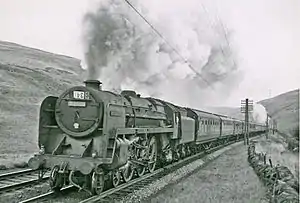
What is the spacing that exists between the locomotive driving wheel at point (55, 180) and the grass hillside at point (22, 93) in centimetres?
346

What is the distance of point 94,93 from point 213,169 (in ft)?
12.0

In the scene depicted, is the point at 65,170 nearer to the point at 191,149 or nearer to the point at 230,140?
the point at 191,149

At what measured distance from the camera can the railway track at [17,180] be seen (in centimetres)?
Result: 548

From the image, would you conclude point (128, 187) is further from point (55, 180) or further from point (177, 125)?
point (177, 125)

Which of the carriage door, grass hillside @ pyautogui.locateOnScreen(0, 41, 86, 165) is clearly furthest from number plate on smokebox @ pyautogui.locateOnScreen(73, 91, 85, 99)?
grass hillside @ pyautogui.locateOnScreen(0, 41, 86, 165)

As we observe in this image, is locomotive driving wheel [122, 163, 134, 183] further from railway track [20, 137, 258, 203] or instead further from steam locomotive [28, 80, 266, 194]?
railway track [20, 137, 258, 203]

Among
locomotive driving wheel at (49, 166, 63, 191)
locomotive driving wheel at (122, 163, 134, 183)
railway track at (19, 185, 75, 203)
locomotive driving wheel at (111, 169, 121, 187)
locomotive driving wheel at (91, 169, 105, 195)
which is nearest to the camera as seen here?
railway track at (19, 185, 75, 203)

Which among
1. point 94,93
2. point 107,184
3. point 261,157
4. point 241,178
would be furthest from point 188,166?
point 94,93

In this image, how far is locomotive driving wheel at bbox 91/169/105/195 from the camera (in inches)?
192

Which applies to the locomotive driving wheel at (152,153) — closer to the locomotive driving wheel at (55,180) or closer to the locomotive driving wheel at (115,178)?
the locomotive driving wheel at (115,178)

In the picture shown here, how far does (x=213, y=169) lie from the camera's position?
782cm

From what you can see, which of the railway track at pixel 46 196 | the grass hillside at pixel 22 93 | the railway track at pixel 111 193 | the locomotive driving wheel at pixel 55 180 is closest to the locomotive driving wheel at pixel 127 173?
the railway track at pixel 111 193

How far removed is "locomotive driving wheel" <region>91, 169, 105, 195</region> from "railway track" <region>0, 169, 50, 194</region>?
912mm

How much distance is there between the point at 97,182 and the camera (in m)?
5.01
